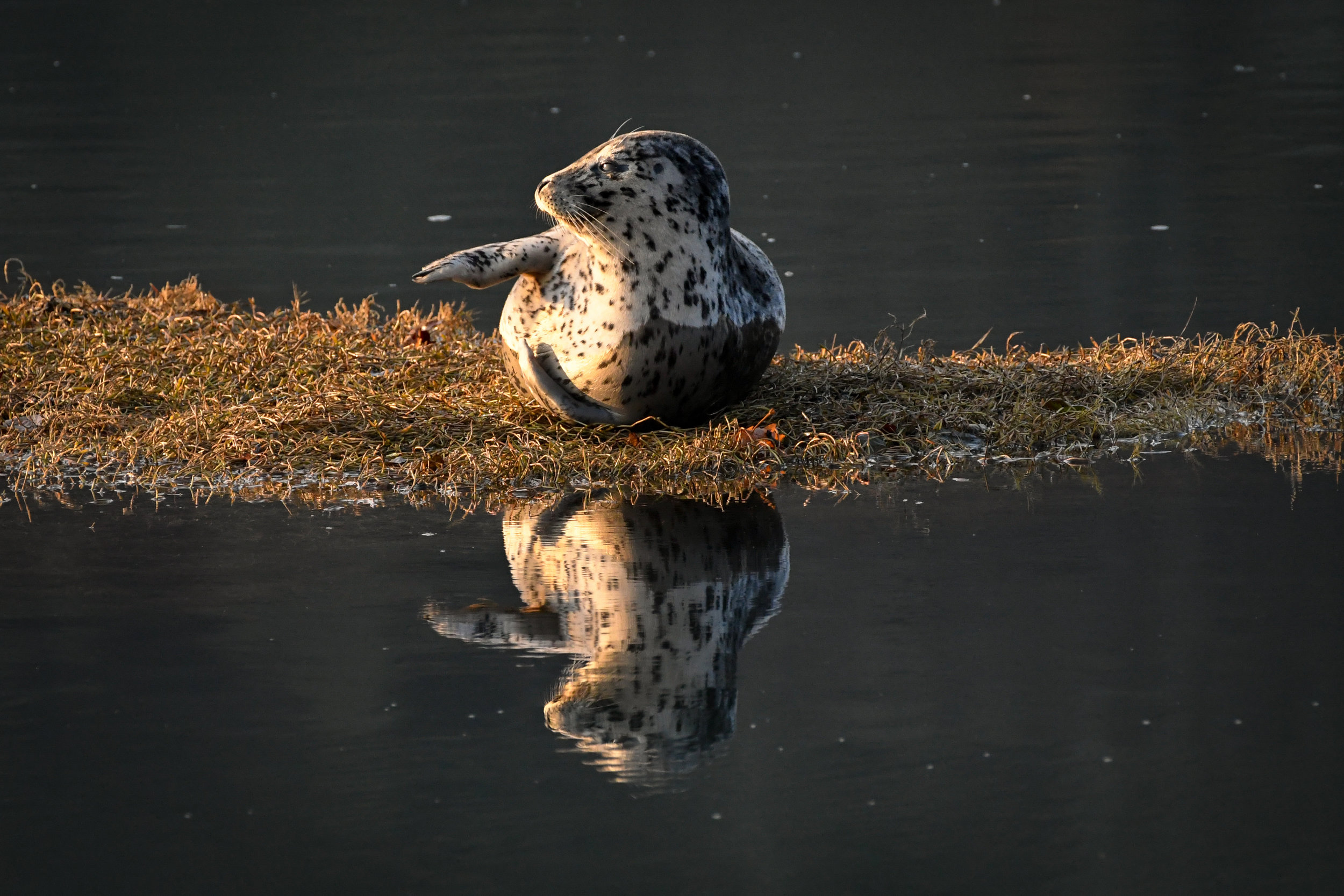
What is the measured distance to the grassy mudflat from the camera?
7.48 m

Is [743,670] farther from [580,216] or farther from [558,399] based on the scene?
[580,216]

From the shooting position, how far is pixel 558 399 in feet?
25.7

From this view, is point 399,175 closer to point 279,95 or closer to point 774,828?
point 279,95

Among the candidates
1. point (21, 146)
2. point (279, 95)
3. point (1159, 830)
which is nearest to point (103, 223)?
point (21, 146)

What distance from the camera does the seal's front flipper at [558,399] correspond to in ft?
25.7

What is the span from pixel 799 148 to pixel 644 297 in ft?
31.9

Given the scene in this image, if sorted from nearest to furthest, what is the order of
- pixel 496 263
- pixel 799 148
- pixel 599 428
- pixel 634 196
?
1. pixel 634 196
2. pixel 599 428
3. pixel 496 263
4. pixel 799 148

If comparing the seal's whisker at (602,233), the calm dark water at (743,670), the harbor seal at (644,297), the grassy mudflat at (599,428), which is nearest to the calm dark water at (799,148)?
the calm dark water at (743,670)

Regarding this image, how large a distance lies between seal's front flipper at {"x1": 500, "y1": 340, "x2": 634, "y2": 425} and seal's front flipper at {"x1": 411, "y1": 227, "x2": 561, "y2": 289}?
0.35m

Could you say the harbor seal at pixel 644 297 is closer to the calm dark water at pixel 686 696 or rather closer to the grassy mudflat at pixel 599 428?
the grassy mudflat at pixel 599 428

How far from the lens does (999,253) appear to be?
12250 millimetres

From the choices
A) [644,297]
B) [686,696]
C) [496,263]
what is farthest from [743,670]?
[496,263]

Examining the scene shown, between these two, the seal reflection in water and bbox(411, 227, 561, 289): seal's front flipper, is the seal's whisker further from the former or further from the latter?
the seal reflection in water

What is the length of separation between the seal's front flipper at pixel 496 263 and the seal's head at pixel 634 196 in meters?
0.41
